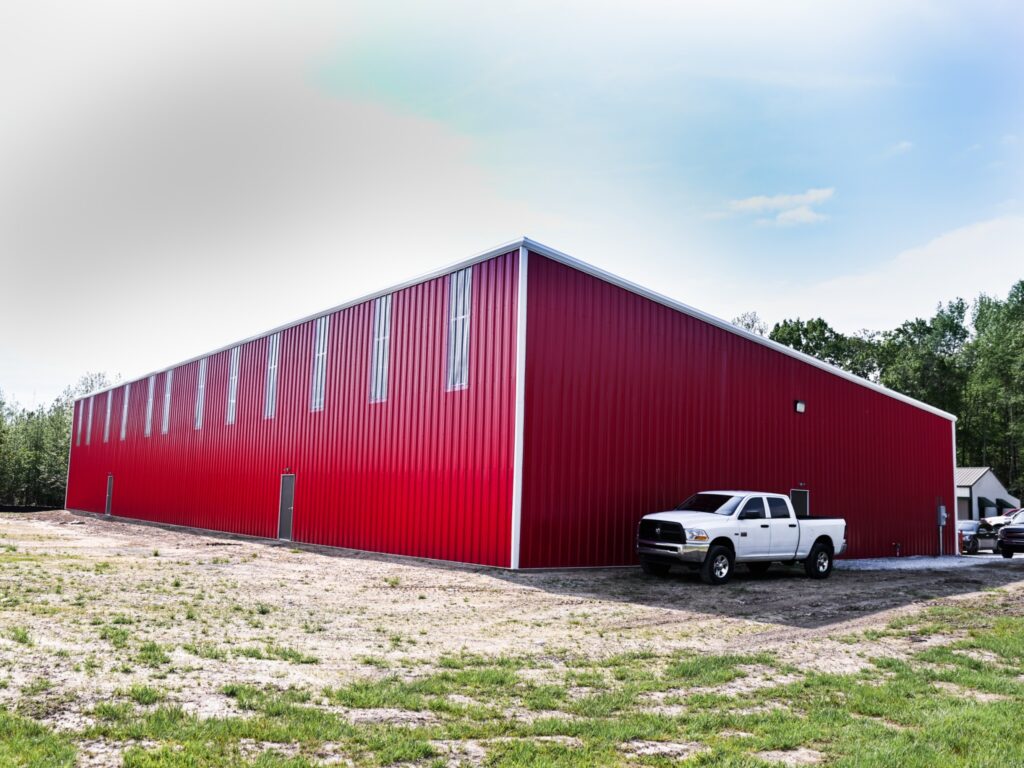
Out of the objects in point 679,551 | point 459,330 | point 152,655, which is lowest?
point 152,655

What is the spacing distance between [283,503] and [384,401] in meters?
6.65

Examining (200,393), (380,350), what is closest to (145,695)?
(380,350)

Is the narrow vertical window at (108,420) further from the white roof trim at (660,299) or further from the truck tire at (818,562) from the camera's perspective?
the truck tire at (818,562)

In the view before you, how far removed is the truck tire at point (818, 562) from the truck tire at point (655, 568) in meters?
3.15

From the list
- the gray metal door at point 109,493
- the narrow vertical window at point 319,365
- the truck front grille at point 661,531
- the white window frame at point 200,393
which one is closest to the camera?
the truck front grille at point 661,531

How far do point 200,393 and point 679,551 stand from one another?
23532 mm

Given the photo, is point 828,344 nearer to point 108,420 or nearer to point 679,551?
point 108,420

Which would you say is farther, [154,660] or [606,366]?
[606,366]

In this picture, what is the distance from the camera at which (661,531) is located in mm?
15297

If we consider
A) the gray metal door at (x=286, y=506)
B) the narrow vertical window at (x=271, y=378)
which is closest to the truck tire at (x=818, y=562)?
the gray metal door at (x=286, y=506)

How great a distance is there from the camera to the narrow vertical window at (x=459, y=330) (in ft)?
59.1

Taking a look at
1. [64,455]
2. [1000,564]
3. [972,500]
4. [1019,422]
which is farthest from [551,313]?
[1019,422]

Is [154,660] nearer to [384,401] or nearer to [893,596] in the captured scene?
[893,596]

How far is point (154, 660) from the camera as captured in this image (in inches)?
273
